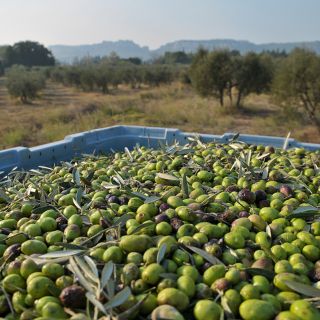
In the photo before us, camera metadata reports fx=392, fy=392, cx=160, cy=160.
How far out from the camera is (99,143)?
527 centimetres

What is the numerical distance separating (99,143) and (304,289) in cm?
397

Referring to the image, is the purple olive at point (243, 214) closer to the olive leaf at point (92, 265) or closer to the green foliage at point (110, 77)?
the olive leaf at point (92, 265)

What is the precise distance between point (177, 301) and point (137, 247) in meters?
0.43

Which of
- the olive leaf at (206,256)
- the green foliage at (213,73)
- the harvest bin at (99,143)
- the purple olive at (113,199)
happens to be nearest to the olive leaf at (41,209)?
the purple olive at (113,199)

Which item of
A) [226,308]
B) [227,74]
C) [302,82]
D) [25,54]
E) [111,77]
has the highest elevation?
[25,54]

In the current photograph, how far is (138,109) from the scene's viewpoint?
16969 millimetres

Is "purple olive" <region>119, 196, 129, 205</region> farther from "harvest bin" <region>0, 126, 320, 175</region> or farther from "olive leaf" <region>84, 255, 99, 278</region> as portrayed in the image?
"harvest bin" <region>0, 126, 320, 175</region>

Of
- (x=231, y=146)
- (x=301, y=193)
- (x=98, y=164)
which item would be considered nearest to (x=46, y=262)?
(x=301, y=193)

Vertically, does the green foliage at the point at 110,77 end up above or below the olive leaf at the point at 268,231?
above

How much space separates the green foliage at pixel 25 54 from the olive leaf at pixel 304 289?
246ft

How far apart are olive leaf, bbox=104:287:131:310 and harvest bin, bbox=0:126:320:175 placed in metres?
2.78

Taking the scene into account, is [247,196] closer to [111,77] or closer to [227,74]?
[227,74]

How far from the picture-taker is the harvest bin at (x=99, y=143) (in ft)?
14.1

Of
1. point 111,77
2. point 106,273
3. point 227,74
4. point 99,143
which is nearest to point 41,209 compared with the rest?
point 106,273
